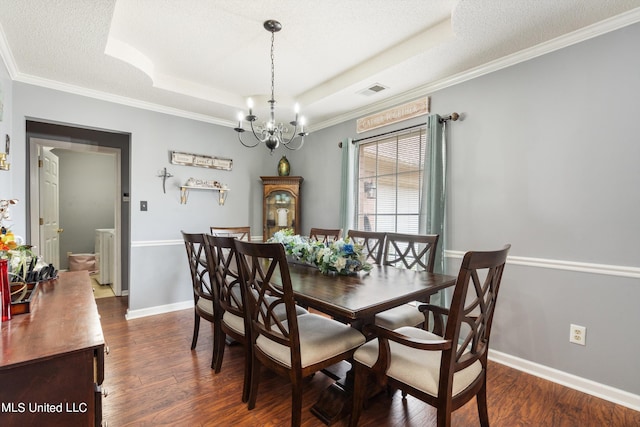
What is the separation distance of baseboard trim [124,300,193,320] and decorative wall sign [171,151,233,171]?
177 cm

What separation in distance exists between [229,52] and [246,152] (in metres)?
1.80

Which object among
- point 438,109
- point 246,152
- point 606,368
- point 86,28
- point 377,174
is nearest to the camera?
point 606,368

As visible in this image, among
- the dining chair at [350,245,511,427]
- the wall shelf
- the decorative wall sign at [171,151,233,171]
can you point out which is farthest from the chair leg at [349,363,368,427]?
the decorative wall sign at [171,151,233,171]

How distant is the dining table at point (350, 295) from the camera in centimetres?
147

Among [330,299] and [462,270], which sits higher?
[462,270]

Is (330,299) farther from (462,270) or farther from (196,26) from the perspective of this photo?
(196,26)

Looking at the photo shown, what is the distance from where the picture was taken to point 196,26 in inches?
90.8

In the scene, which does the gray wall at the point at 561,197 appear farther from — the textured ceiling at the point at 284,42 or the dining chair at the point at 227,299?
the dining chair at the point at 227,299

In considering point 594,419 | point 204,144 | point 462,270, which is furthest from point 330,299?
point 204,144

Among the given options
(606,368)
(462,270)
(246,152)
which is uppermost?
(246,152)

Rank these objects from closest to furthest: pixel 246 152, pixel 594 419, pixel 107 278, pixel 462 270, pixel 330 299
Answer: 1. pixel 462 270
2. pixel 330 299
3. pixel 594 419
4. pixel 246 152
5. pixel 107 278

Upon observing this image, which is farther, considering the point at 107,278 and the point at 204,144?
the point at 107,278

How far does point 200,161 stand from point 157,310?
1918 millimetres

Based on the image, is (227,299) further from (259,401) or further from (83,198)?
(83,198)
